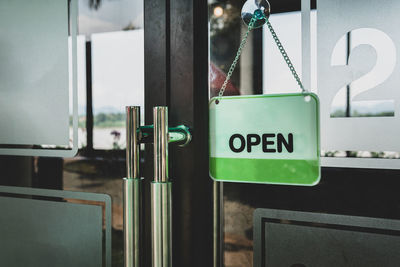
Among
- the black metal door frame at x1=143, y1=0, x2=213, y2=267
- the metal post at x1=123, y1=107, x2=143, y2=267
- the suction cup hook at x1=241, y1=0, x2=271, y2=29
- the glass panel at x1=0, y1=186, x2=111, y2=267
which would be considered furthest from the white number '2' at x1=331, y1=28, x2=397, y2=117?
the glass panel at x1=0, y1=186, x2=111, y2=267

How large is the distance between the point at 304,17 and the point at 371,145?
12.8 inches

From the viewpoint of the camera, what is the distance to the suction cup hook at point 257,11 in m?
0.79

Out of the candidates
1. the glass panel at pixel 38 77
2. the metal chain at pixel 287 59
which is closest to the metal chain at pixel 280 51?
→ the metal chain at pixel 287 59

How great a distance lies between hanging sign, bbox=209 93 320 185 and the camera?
28.0 inches

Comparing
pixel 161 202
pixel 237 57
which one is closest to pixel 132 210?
pixel 161 202

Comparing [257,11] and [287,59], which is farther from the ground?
[257,11]

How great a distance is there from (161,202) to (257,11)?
0.50m

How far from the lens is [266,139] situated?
2.43 feet

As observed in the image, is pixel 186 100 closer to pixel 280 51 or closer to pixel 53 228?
pixel 280 51

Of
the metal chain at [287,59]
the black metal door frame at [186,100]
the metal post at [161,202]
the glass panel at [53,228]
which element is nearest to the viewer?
the metal post at [161,202]

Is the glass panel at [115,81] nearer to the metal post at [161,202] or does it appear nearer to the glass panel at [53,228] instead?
Answer: the glass panel at [53,228]

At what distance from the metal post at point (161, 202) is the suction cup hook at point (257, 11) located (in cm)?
33

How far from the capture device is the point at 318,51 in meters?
0.75

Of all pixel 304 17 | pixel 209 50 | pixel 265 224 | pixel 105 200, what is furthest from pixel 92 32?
pixel 265 224
